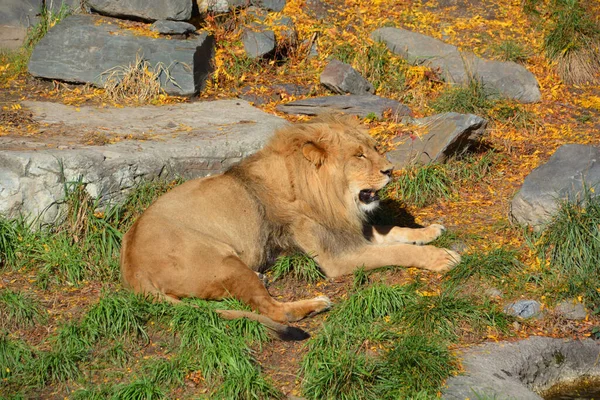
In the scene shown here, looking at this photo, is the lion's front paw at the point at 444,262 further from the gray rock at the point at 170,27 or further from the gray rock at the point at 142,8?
the gray rock at the point at 142,8

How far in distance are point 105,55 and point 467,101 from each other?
434cm

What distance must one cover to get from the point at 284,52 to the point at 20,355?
6.48 metres

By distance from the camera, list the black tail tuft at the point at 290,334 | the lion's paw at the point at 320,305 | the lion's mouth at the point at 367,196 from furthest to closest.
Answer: the lion's mouth at the point at 367,196
the lion's paw at the point at 320,305
the black tail tuft at the point at 290,334

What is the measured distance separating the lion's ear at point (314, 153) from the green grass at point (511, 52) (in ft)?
17.3

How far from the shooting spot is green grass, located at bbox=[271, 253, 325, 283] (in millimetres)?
6301

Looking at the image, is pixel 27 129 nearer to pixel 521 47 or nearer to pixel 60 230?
pixel 60 230

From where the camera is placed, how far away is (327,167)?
6.32m

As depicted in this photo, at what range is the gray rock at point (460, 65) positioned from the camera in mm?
10062

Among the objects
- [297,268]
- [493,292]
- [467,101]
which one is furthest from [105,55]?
[493,292]

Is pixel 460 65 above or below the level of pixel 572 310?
below

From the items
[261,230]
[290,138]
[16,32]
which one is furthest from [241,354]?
[16,32]

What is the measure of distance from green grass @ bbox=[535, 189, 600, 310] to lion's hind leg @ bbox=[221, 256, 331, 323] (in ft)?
6.74

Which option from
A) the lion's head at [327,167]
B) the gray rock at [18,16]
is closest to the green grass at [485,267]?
the lion's head at [327,167]

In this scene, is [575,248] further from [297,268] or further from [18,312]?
[18,312]
